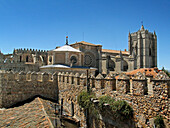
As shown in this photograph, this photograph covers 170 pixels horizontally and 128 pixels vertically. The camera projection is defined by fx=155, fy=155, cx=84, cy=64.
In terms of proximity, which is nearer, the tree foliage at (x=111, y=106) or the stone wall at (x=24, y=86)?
the tree foliage at (x=111, y=106)

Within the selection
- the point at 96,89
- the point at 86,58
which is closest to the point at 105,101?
the point at 96,89

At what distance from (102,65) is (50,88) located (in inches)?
1170

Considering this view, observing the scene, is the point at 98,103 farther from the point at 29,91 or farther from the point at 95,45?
the point at 95,45

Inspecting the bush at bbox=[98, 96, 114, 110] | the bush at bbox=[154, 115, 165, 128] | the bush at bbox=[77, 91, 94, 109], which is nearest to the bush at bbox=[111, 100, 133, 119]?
the bush at bbox=[98, 96, 114, 110]

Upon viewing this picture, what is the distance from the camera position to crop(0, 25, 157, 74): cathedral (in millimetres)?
21469

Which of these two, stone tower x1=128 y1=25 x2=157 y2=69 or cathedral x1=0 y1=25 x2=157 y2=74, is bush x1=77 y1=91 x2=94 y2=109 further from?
stone tower x1=128 y1=25 x2=157 y2=69

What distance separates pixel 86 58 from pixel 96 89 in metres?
32.7

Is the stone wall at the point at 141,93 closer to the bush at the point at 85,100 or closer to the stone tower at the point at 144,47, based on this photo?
the bush at the point at 85,100

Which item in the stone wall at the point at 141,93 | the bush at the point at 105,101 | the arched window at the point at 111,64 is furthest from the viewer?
the arched window at the point at 111,64

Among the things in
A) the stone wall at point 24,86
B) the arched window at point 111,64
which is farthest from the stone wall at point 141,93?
the arched window at point 111,64

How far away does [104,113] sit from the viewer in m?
6.93

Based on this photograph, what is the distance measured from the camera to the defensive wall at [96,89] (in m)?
5.00

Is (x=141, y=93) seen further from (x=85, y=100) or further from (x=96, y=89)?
(x=85, y=100)

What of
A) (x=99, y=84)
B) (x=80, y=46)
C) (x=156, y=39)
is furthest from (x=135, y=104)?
(x=156, y=39)
